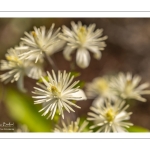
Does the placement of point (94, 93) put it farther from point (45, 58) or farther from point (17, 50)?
point (17, 50)

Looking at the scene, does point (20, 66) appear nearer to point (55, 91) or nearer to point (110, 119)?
point (55, 91)

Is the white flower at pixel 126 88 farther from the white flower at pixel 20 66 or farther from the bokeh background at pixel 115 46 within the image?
the white flower at pixel 20 66

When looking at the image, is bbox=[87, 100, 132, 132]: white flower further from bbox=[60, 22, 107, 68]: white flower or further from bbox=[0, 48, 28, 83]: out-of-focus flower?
bbox=[0, 48, 28, 83]: out-of-focus flower

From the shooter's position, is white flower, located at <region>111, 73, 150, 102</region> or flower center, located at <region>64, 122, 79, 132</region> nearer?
flower center, located at <region>64, 122, 79, 132</region>

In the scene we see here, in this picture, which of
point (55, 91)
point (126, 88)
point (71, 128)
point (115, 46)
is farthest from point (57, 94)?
point (115, 46)

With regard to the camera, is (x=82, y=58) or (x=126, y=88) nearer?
(x=82, y=58)

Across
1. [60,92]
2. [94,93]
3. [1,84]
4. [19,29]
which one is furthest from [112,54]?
[60,92]

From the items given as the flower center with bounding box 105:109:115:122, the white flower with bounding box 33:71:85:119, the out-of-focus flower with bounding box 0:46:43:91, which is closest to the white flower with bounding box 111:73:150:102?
the flower center with bounding box 105:109:115:122

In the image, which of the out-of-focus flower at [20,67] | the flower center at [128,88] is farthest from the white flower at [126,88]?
the out-of-focus flower at [20,67]
